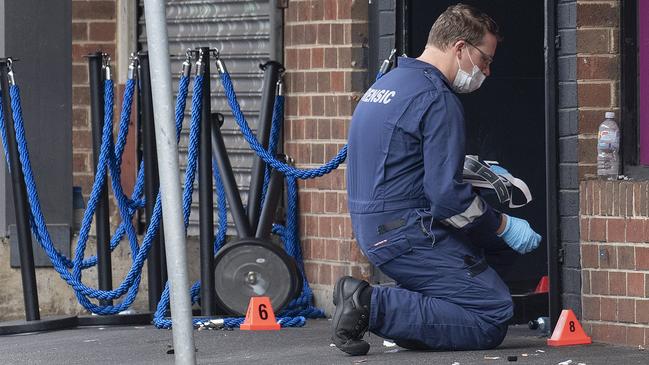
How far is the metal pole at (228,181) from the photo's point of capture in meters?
9.40

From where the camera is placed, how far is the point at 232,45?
1016cm

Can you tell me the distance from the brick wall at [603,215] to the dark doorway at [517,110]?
193cm

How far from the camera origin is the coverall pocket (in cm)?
736

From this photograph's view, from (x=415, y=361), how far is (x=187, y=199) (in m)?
2.49

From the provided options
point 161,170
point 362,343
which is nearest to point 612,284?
point 362,343

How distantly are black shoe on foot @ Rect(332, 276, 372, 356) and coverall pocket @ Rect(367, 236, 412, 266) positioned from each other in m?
0.16

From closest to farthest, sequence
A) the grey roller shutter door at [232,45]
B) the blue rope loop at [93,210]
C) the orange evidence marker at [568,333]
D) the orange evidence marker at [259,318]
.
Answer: the orange evidence marker at [568,333], the orange evidence marker at [259,318], the blue rope loop at [93,210], the grey roller shutter door at [232,45]

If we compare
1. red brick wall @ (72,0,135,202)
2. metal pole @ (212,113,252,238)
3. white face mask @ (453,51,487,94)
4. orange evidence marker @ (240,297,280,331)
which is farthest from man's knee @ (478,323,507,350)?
red brick wall @ (72,0,135,202)

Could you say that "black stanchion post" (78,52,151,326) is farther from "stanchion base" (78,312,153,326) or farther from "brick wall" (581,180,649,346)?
"brick wall" (581,180,649,346)

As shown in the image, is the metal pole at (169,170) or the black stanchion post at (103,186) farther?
the black stanchion post at (103,186)

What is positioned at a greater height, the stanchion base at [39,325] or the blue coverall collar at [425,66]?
the blue coverall collar at [425,66]

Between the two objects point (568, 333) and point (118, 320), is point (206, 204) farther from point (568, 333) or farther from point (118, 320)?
point (568, 333)

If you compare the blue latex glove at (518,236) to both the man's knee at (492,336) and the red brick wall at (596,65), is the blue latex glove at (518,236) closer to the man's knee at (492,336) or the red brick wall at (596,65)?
the man's knee at (492,336)

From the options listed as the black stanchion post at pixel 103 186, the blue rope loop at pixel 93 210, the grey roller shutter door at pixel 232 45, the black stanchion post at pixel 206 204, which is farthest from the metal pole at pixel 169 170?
the grey roller shutter door at pixel 232 45
